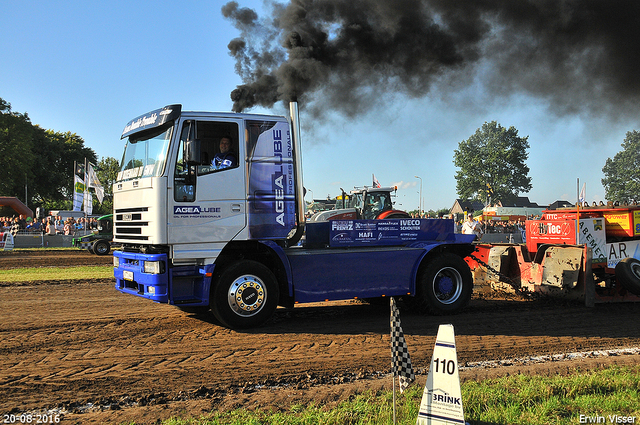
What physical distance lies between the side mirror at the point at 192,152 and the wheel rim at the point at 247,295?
179cm

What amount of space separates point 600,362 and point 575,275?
144 inches

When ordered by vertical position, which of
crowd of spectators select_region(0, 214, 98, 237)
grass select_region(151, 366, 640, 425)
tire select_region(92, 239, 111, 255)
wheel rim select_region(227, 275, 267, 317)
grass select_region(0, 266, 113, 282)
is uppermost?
crowd of spectators select_region(0, 214, 98, 237)

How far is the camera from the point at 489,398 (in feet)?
14.3

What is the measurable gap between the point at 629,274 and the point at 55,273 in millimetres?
14653

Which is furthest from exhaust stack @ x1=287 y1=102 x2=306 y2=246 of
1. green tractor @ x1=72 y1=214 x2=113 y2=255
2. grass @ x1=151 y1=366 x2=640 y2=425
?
green tractor @ x1=72 y1=214 x2=113 y2=255

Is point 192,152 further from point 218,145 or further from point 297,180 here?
point 297,180

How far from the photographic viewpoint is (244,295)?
710cm

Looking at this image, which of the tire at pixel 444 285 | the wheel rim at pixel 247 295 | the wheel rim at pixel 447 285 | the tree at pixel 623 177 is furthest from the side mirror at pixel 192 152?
the tree at pixel 623 177

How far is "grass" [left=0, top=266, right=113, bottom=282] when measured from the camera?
13273 millimetres

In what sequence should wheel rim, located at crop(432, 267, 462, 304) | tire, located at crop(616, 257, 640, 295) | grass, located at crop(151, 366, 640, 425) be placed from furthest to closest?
tire, located at crop(616, 257, 640, 295) < wheel rim, located at crop(432, 267, 462, 304) < grass, located at crop(151, 366, 640, 425)

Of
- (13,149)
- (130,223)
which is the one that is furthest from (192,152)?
(13,149)

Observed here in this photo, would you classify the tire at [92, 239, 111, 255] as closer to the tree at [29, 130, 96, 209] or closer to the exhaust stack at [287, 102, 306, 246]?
the exhaust stack at [287, 102, 306, 246]

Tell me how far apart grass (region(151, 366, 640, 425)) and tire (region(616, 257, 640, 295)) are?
178 inches

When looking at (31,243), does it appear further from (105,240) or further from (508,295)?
(508,295)
